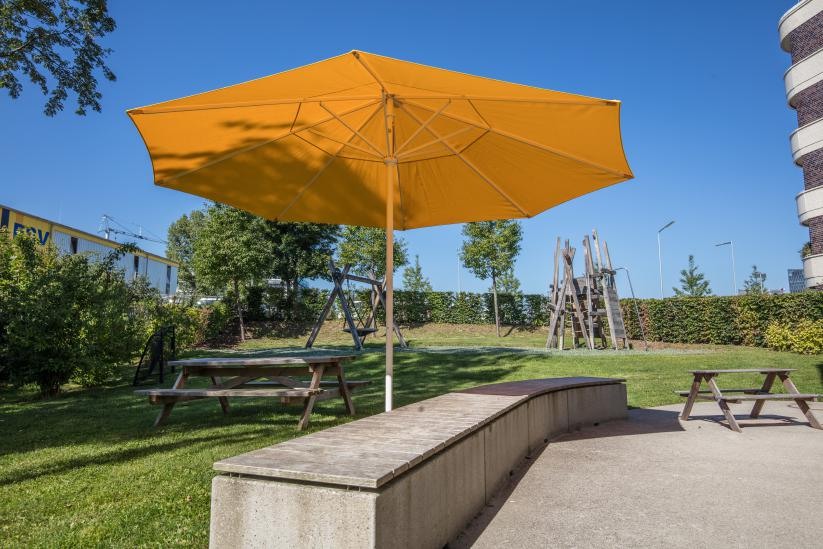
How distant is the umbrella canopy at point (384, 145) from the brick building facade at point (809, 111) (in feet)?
73.8

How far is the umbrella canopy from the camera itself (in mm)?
3707

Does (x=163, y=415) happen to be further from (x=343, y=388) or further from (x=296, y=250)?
(x=296, y=250)

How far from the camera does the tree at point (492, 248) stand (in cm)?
2645

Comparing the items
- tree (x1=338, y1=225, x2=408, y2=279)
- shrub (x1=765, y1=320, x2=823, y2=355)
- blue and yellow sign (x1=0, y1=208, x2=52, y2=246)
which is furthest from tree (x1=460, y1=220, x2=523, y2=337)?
blue and yellow sign (x1=0, y1=208, x2=52, y2=246)

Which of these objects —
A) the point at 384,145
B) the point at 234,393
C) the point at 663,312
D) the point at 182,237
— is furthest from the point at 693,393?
the point at 182,237

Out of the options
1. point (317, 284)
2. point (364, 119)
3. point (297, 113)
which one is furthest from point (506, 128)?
point (317, 284)

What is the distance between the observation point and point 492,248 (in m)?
26.5

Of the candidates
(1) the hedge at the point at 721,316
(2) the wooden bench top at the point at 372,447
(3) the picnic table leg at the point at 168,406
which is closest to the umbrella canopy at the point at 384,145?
(2) the wooden bench top at the point at 372,447

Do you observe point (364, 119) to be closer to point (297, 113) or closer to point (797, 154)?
point (297, 113)

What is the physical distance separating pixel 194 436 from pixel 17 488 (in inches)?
64.4

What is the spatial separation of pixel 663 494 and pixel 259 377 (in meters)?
3.95

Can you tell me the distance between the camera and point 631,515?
310 centimetres

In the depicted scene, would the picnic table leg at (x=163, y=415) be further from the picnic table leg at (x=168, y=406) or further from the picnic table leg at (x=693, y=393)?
the picnic table leg at (x=693, y=393)

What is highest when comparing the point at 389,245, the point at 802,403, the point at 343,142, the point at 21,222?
the point at 21,222
